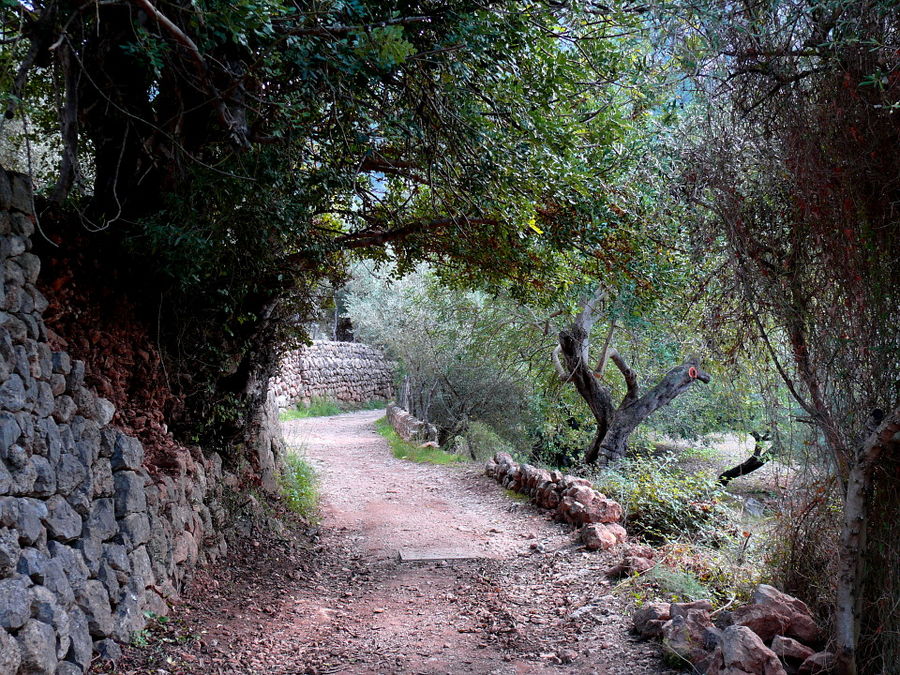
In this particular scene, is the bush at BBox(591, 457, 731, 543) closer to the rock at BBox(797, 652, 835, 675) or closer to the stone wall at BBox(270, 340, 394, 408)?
the rock at BBox(797, 652, 835, 675)

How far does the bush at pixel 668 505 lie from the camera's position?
6789 millimetres

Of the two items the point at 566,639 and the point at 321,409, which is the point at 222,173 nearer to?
the point at 566,639

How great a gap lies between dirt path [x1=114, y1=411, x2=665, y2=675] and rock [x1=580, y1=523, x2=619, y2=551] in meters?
0.17

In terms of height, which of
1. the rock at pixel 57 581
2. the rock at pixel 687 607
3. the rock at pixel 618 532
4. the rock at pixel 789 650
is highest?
the rock at pixel 57 581

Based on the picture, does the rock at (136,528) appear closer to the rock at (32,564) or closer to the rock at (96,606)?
the rock at (96,606)

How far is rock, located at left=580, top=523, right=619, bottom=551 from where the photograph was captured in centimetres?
630

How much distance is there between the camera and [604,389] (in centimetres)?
1243

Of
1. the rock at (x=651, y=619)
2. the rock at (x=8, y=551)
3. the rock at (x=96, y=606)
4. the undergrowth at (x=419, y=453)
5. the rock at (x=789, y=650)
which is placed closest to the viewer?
the rock at (x=8, y=551)

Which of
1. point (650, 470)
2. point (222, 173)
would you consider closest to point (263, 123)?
point (222, 173)

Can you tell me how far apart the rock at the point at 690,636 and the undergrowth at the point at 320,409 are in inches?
578

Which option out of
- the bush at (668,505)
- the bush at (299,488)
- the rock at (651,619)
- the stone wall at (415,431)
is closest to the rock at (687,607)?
the rock at (651,619)

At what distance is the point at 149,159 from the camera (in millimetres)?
5023

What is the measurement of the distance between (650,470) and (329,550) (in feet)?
14.3

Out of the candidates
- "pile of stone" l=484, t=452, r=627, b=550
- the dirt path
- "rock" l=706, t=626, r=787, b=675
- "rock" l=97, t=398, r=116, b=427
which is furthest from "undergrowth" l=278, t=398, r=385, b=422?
"rock" l=706, t=626, r=787, b=675
